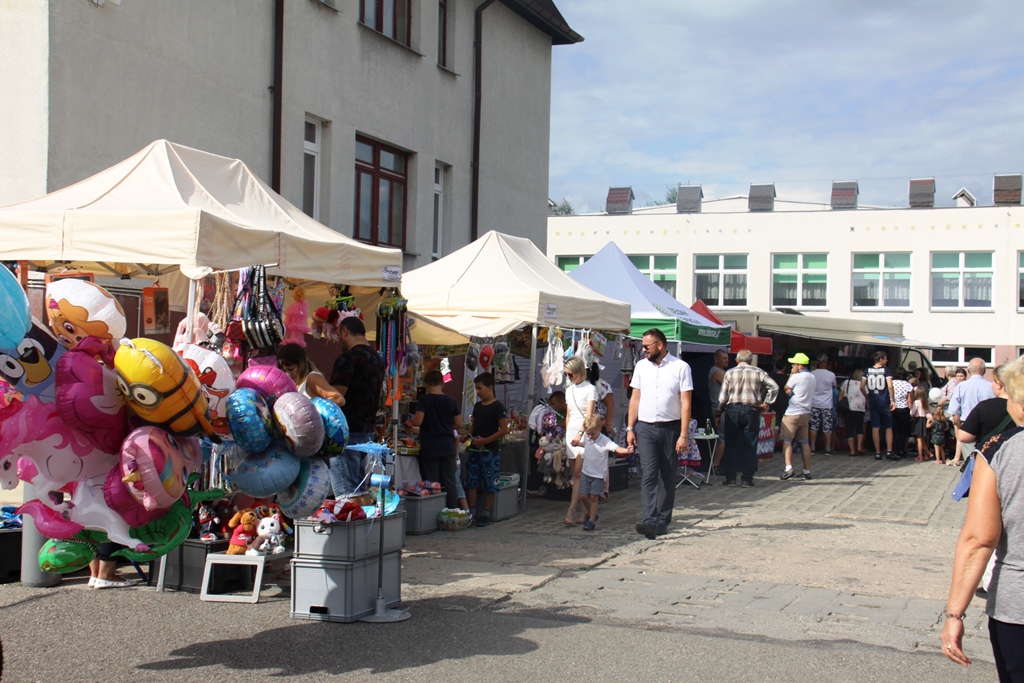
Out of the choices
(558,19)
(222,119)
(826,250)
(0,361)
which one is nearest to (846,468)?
(558,19)

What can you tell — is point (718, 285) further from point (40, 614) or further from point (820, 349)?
point (40, 614)

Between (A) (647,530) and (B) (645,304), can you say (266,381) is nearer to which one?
(A) (647,530)

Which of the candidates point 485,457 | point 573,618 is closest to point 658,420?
point 485,457

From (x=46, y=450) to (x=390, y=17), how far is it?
40.0ft

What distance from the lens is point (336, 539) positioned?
6.43 meters

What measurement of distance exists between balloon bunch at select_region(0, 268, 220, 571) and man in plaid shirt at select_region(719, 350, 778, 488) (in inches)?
390

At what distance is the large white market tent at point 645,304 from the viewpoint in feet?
46.9

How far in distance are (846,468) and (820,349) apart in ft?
23.8

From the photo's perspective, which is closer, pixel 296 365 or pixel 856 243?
pixel 296 365

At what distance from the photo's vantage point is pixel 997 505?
3.47m

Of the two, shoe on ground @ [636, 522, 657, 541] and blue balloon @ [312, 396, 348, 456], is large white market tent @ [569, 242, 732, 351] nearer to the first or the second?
shoe on ground @ [636, 522, 657, 541]

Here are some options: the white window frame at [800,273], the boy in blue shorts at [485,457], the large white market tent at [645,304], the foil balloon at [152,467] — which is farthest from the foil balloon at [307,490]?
the white window frame at [800,273]

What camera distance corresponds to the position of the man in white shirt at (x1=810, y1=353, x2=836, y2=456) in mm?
18250

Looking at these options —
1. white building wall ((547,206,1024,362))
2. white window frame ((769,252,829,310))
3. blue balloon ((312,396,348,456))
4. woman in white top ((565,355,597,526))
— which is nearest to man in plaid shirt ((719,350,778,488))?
woman in white top ((565,355,597,526))
